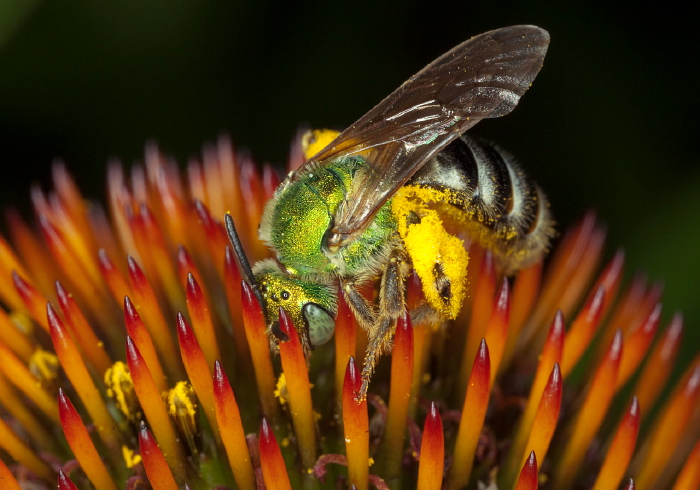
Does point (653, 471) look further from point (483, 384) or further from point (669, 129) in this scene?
point (669, 129)

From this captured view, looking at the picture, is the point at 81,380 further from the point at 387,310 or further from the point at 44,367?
the point at 387,310

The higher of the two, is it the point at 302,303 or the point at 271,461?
the point at 302,303

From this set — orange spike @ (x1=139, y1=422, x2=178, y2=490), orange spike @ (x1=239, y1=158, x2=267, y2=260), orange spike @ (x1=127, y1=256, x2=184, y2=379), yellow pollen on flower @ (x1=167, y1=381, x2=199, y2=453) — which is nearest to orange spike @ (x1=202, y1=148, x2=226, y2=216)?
orange spike @ (x1=239, y1=158, x2=267, y2=260)

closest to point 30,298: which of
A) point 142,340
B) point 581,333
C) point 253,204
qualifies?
point 142,340

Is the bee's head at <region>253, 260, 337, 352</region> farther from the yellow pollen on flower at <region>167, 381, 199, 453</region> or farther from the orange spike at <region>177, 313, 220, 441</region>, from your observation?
the yellow pollen on flower at <region>167, 381, 199, 453</region>

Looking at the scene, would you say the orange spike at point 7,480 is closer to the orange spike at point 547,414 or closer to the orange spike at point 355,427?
the orange spike at point 355,427

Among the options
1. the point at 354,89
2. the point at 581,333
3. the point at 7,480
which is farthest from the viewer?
the point at 354,89

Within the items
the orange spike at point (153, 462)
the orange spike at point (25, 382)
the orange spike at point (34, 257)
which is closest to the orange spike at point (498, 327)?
the orange spike at point (153, 462)
